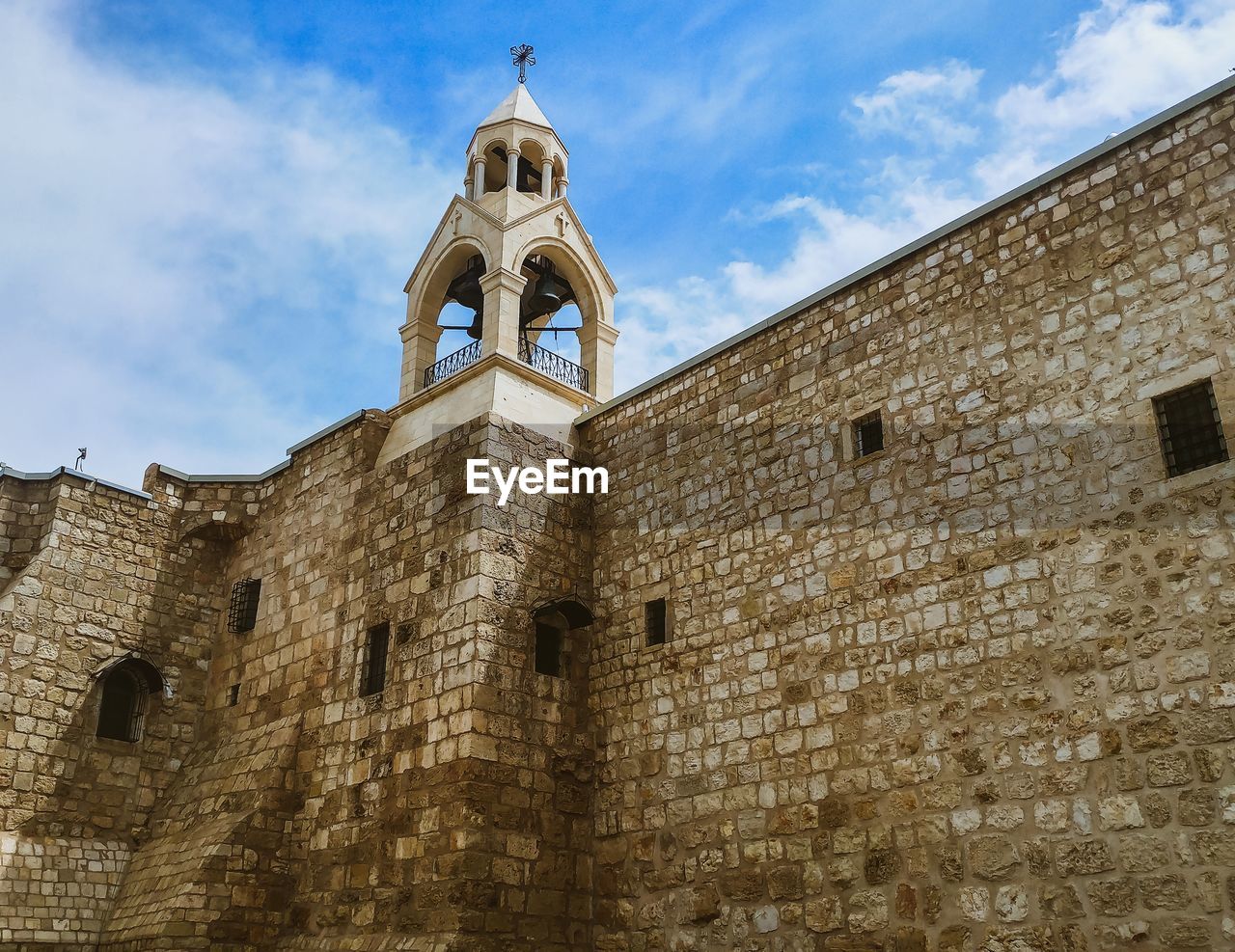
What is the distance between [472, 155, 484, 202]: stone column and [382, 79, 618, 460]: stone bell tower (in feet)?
0.05

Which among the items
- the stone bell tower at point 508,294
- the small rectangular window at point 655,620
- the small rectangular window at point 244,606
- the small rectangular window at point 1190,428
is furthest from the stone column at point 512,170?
the small rectangular window at point 1190,428

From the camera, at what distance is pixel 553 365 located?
13.4 meters

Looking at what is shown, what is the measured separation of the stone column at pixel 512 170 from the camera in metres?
14.4

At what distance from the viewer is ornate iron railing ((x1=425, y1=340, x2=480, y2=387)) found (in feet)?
Result: 43.6

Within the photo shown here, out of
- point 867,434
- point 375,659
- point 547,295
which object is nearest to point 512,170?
point 547,295

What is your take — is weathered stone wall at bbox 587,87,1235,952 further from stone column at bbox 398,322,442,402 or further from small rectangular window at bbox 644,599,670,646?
stone column at bbox 398,322,442,402

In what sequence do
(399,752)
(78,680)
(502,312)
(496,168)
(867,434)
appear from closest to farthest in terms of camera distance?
(867,434)
(399,752)
(78,680)
(502,312)
(496,168)

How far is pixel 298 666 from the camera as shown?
41.6 ft

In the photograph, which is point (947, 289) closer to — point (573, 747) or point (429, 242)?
point (573, 747)

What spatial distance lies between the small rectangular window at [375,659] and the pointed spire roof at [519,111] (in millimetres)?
6911

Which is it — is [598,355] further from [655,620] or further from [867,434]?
[867,434]

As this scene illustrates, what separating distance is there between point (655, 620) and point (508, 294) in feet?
14.5

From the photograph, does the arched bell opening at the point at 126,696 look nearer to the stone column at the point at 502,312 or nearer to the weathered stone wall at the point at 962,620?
the stone column at the point at 502,312

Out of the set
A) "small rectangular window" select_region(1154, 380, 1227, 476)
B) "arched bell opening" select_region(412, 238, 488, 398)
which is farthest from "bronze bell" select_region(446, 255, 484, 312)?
"small rectangular window" select_region(1154, 380, 1227, 476)
